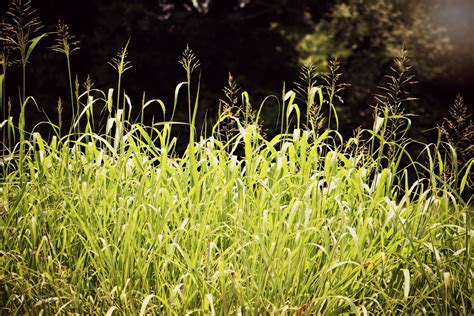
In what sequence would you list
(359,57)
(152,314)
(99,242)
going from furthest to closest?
1. (359,57)
2. (99,242)
3. (152,314)

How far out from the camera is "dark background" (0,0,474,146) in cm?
964

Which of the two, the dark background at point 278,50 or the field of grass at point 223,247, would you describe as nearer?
the field of grass at point 223,247

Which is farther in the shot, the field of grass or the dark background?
the dark background

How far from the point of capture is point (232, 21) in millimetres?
10320

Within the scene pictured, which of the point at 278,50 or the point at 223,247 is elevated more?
the point at 223,247

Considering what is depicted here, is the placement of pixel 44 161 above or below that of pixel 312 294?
above

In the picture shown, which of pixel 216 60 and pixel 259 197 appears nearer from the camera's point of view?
pixel 259 197

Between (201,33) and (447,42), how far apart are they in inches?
134

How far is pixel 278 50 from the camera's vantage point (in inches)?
394

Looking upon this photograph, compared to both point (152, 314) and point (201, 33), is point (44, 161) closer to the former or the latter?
point (152, 314)

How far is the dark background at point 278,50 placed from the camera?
964cm

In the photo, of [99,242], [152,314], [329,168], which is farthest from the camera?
[329,168]

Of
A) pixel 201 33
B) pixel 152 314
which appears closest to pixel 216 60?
pixel 201 33

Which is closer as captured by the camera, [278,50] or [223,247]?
[223,247]
